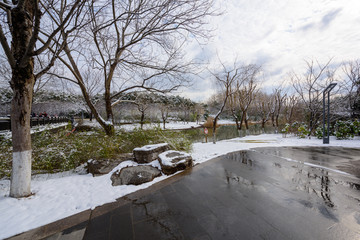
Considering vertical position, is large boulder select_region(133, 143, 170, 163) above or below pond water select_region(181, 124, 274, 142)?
above

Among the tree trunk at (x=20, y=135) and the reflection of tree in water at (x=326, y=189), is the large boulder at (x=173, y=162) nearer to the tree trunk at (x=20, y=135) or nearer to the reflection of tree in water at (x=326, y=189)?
the tree trunk at (x=20, y=135)

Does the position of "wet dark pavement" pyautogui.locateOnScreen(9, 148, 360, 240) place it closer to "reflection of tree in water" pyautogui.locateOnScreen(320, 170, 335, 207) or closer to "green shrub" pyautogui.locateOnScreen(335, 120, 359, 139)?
"reflection of tree in water" pyautogui.locateOnScreen(320, 170, 335, 207)

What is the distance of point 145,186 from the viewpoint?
133 inches

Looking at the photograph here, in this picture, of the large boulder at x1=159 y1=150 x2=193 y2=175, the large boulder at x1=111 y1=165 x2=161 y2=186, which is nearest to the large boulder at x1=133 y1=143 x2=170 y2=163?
the large boulder at x1=159 y1=150 x2=193 y2=175

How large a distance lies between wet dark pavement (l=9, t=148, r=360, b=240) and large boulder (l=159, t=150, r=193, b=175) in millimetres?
430

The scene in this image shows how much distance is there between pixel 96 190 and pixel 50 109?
38093 mm

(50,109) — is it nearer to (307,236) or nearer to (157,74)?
(157,74)

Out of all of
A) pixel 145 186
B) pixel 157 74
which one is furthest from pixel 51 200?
pixel 157 74

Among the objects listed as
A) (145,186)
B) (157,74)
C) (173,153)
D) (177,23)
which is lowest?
(145,186)

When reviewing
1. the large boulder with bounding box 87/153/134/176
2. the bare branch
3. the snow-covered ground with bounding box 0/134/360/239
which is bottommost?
the snow-covered ground with bounding box 0/134/360/239

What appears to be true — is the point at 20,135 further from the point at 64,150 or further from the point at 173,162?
the point at 173,162

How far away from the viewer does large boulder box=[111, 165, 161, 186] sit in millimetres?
3482

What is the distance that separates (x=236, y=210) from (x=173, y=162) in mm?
2198

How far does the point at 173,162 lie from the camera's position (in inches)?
165
